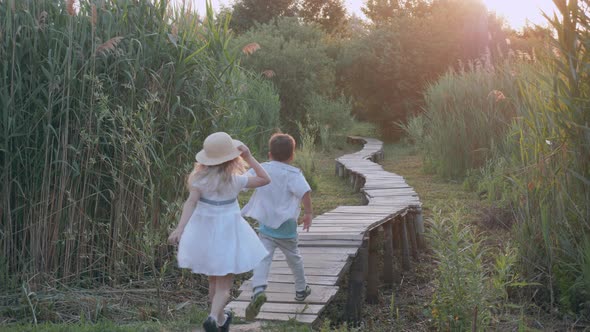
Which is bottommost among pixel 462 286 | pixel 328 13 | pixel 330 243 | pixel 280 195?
pixel 330 243

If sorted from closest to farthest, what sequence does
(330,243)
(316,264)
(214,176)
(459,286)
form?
(214,176) → (459,286) → (316,264) → (330,243)

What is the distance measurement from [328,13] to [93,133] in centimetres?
3586

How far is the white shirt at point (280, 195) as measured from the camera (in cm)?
465

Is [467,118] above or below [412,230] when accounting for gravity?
above

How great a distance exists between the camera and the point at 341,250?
5.56 m

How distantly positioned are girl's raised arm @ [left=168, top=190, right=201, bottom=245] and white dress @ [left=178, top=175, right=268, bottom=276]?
48mm

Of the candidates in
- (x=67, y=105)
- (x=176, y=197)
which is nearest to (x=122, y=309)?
(x=176, y=197)

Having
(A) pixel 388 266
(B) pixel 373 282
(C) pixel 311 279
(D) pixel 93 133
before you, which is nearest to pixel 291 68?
(A) pixel 388 266

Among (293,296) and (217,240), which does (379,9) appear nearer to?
(293,296)

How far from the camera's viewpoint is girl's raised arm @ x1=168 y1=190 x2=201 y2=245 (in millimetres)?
3836

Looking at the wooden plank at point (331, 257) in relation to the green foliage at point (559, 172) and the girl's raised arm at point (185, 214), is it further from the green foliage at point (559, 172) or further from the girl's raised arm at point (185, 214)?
the girl's raised arm at point (185, 214)

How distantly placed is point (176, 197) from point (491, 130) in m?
6.71

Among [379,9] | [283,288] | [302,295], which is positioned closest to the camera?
[302,295]

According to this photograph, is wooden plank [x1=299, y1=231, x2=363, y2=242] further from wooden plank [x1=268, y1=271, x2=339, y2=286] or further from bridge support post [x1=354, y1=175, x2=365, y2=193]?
bridge support post [x1=354, y1=175, x2=365, y2=193]
